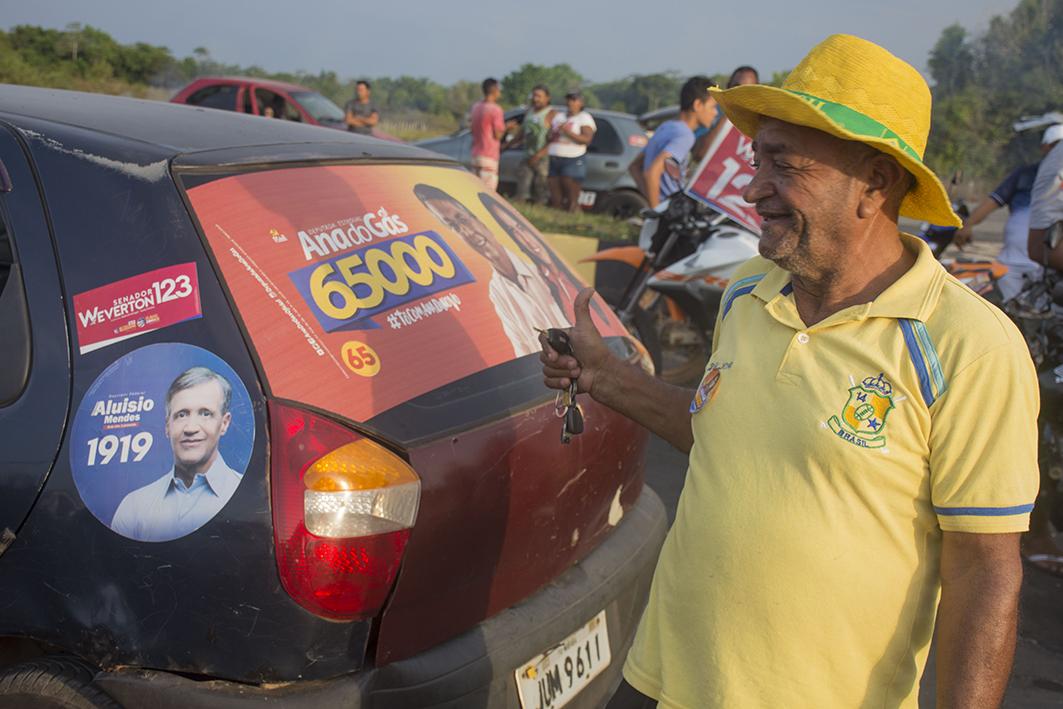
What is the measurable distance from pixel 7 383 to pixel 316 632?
87 cm

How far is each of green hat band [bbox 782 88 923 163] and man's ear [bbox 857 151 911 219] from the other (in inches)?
2.1

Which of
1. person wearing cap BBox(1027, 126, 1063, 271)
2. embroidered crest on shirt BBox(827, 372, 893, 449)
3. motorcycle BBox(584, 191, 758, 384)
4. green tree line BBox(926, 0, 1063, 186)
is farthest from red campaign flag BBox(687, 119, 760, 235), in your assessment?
green tree line BBox(926, 0, 1063, 186)

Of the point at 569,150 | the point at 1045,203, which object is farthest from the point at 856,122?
the point at 569,150

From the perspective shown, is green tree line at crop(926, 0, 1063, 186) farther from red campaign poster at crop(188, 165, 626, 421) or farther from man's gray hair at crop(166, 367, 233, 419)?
man's gray hair at crop(166, 367, 233, 419)

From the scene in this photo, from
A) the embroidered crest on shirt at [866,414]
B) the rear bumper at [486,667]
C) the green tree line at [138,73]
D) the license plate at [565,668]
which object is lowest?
the green tree line at [138,73]

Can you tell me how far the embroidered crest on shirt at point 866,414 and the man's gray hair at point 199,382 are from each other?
1.15 m

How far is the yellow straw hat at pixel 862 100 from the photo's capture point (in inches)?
59.4

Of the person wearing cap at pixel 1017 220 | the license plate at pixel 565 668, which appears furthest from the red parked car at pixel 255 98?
the license plate at pixel 565 668

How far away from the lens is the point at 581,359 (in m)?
2.01

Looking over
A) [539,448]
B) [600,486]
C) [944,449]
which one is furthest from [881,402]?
[600,486]

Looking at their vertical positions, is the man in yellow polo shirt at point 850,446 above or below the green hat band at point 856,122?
below

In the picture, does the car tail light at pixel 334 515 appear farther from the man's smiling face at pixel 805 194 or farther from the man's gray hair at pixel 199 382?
the man's smiling face at pixel 805 194

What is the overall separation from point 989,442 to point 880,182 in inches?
18.2

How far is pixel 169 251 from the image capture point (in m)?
2.05
